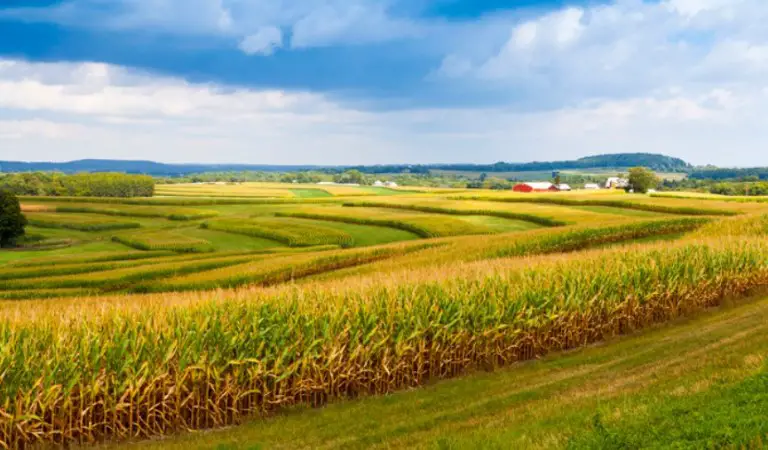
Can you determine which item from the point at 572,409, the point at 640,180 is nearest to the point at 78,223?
the point at 572,409

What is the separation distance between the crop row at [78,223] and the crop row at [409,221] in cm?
2151

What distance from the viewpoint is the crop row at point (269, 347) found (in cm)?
1460

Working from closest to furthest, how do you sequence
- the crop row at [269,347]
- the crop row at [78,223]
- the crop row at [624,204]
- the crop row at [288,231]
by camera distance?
the crop row at [269,347], the crop row at [288,231], the crop row at [624,204], the crop row at [78,223]

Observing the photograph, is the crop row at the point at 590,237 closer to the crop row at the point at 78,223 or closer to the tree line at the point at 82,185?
the crop row at the point at 78,223

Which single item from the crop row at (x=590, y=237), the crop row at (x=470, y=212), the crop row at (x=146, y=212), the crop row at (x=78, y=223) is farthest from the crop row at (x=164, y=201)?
the crop row at (x=590, y=237)

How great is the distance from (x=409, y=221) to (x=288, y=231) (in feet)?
44.0

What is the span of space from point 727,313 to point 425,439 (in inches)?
736

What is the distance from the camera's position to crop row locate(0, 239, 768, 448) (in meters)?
14.6

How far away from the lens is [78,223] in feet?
310

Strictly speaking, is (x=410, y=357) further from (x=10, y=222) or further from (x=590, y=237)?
(x=10, y=222)

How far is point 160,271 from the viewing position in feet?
172

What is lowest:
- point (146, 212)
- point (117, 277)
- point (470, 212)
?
point (146, 212)

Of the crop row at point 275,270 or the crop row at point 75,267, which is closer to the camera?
the crop row at point 275,270

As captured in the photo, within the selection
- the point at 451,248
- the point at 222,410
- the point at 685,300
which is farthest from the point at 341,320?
the point at 451,248
